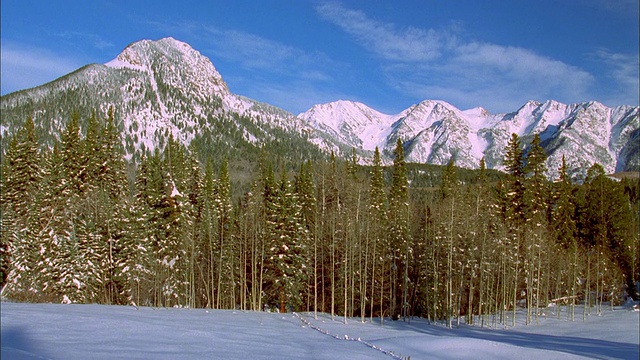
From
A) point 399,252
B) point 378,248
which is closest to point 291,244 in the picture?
point 378,248

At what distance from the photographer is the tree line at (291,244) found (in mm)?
38438

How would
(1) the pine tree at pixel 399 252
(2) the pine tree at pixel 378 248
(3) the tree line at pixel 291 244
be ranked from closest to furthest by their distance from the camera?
(3) the tree line at pixel 291 244 < (2) the pine tree at pixel 378 248 < (1) the pine tree at pixel 399 252

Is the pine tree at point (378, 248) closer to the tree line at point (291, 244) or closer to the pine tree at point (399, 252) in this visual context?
the tree line at point (291, 244)

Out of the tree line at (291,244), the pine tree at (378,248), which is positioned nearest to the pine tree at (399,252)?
the tree line at (291,244)

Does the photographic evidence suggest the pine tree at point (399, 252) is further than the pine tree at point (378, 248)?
Yes

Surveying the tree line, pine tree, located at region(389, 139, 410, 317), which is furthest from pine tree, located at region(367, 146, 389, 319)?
pine tree, located at region(389, 139, 410, 317)

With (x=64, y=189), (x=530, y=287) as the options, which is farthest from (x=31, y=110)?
(x=530, y=287)

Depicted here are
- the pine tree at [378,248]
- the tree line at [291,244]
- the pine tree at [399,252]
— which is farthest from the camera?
the pine tree at [399,252]

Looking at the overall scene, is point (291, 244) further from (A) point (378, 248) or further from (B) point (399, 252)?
(B) point (399, 252)

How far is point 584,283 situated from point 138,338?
48661mm

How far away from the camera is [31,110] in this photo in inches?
7082

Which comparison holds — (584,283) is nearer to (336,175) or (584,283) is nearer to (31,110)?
(336,175)

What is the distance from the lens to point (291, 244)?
4081 centimetres

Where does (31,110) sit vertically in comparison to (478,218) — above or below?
above
